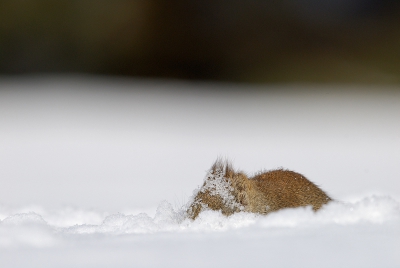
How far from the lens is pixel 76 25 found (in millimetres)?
12352

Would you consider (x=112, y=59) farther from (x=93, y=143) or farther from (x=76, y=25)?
(x=93, y=143)

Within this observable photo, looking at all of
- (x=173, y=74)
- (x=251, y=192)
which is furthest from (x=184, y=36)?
(x=251, y=192)

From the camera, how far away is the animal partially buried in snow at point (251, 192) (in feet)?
13.9

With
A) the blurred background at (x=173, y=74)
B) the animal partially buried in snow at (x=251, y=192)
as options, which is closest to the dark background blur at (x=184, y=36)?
the blurred background at (x=173, y=74)

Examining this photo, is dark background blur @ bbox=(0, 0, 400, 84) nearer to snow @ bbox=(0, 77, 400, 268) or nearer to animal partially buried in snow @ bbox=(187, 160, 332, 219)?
snow @ bbox=(0, 77, 400, 268)

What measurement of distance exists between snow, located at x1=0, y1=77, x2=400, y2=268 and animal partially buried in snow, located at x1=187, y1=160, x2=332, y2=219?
11 cm

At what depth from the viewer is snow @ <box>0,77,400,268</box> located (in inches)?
121

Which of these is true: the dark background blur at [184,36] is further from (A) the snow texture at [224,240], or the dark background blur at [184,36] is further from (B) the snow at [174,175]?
(A) the snow texture at [224,240]

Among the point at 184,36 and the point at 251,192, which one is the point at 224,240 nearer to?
→ the point at 251,192

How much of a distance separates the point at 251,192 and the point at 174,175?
314cm

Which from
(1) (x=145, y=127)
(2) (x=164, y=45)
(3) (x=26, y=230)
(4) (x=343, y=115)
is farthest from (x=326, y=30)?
(3) (x=26, y=230)

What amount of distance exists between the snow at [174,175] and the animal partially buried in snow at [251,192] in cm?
11

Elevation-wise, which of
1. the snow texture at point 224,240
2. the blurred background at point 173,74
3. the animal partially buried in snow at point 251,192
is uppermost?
the blurred background at point 173,74

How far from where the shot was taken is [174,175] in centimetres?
746
